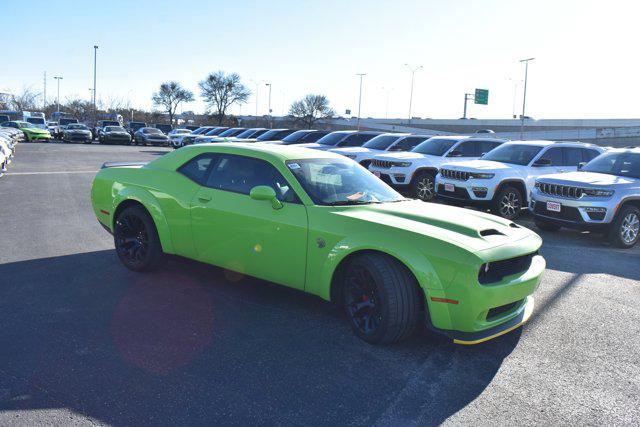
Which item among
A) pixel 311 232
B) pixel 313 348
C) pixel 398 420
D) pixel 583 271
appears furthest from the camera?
pixel 583 271

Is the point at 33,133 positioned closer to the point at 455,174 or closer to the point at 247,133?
the point at 247,133

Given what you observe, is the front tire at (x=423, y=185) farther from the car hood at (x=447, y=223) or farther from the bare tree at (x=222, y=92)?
the bare tree at (x=222, y=92)

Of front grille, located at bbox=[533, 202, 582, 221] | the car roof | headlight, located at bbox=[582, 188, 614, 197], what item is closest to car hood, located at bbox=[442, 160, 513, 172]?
front grille, located at bbox=[533, 202, 582, 221]

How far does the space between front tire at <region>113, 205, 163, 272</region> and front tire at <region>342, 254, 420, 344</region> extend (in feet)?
7.89

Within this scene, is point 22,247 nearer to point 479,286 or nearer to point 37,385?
point 37,385

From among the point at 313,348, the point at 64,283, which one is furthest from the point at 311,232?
the point at 64,283

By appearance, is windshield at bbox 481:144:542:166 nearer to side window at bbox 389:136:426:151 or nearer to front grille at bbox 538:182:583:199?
front grille at bbox 538:182:583:199

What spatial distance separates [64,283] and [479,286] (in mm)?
4128

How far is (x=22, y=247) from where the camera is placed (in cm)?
695

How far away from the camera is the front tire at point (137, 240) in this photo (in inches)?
225

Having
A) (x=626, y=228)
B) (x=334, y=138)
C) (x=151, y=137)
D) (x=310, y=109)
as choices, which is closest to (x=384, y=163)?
(x=334, y=138)

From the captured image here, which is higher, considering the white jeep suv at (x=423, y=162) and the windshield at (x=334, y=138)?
the windshield at (x=334, y=138)

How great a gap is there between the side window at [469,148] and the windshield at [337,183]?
9030 mm

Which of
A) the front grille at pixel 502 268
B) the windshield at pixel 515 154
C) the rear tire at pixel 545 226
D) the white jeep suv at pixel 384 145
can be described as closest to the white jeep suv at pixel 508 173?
the windshield at pixel 515 154
